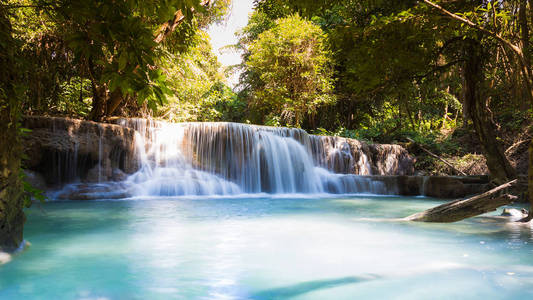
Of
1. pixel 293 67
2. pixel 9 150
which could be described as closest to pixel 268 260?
pixel 9 150

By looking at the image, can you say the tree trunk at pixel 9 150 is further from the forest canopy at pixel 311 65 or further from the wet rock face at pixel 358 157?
the wet rock face at pixel 358 157

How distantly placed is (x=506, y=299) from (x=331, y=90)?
54.1 feet

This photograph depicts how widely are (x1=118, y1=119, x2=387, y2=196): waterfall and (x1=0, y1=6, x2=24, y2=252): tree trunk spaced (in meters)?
6.31

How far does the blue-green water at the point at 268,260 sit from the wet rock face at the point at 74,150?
11.9 feet

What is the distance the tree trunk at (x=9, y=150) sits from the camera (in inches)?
97.0

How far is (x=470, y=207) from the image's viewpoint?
14.5ft

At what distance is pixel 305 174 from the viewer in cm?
1293

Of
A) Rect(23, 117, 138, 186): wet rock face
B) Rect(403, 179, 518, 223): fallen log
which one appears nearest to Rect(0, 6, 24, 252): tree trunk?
Rect(403, 179, 518, 223): fallen log

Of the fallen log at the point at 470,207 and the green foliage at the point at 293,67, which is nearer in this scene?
the fallen log at the point at 470,207

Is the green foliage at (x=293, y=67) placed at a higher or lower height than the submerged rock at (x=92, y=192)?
higher

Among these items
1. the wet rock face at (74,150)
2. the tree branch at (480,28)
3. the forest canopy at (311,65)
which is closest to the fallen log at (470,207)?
the forest canopy at (311,65)

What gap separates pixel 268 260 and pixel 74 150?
7.58 meters

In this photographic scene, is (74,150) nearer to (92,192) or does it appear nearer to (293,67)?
(92,192)

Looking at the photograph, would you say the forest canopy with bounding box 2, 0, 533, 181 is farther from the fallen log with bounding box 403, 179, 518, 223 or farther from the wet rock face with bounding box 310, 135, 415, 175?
the fallen log with bounding box 403, 179, 518, 223
